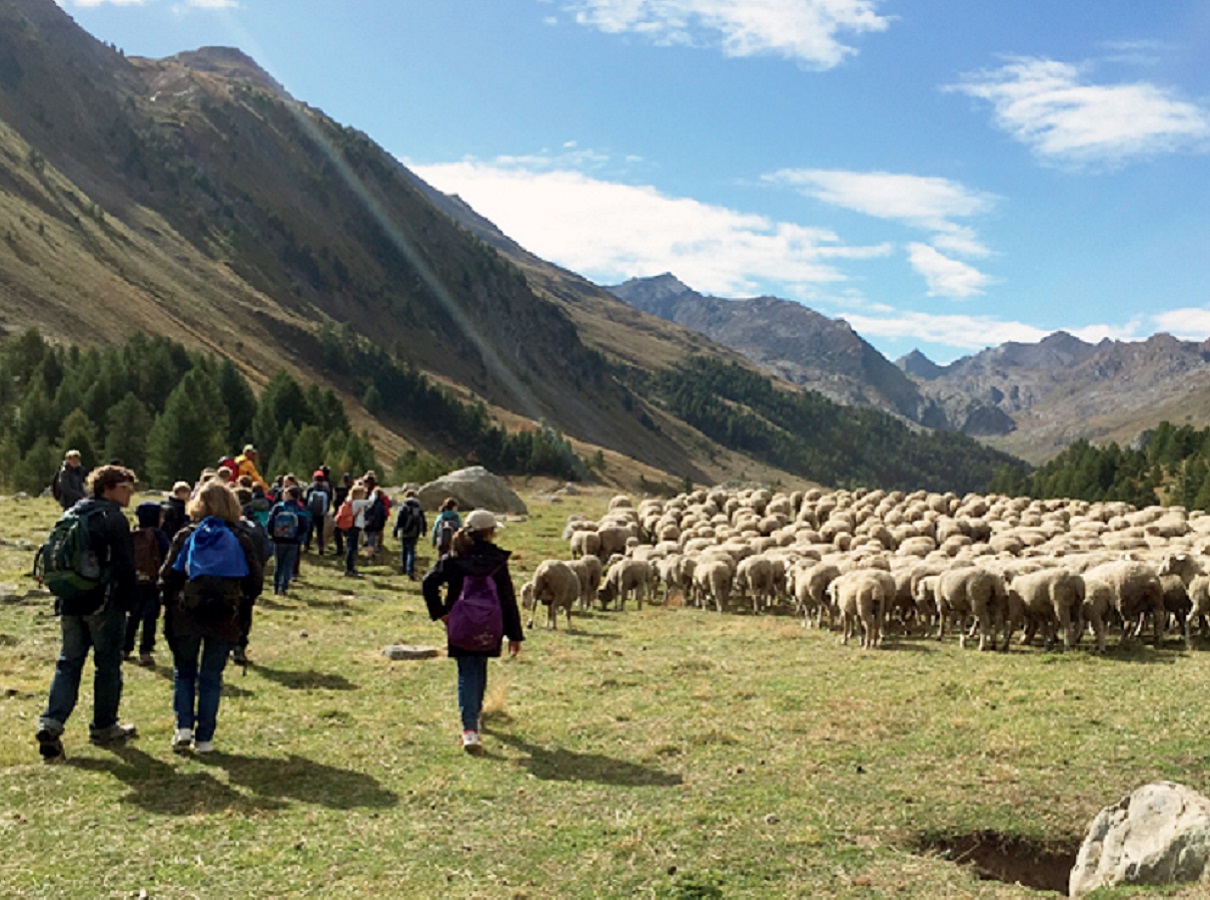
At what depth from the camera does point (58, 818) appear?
9125 mm

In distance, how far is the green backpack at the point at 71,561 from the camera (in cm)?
1052

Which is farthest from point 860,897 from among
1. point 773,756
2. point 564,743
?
point 564,743

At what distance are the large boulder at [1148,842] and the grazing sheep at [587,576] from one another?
18.4 meters

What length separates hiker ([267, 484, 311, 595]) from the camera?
23.6 metres

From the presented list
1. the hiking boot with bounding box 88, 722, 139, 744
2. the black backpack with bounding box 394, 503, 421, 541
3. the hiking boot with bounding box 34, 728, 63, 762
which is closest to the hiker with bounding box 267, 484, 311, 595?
the black backpack with bounding box 394, 503, 421, 541

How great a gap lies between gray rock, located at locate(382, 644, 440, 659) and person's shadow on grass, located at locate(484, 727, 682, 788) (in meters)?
6.04

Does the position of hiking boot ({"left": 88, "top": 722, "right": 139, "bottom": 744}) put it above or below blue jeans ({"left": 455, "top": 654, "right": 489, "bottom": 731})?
below

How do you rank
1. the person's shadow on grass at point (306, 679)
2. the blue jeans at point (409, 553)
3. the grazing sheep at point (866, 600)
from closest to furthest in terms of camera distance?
the person's shadow on grass at point (306, 679) < the grazing sheep at point (866, 600) < the blue jeans at point (409, 553)

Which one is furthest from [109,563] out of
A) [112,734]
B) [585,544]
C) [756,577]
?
[585,544]

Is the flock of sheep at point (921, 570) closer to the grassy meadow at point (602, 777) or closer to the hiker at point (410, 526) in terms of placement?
the grassy meadow at point (602, 777)

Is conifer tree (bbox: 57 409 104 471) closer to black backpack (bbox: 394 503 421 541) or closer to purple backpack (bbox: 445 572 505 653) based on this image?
black backpack (bbox: 394 503 421 541)

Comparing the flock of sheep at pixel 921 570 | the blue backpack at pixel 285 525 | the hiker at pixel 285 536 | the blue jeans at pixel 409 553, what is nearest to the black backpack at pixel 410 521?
the blue jeans at pixel 409 553

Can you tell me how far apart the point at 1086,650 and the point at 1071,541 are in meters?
10.2

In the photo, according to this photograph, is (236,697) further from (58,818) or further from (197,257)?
(197,257)
